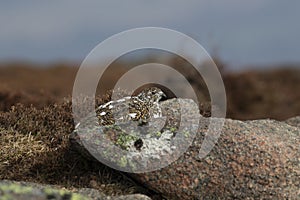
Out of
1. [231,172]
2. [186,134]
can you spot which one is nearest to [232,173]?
[231,172]

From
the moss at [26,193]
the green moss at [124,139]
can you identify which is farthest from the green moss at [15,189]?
the green moss at [124,139]

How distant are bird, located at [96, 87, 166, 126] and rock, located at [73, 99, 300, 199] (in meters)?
0.38

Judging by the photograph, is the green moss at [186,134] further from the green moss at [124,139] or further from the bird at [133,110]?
the green moss at [124,139]

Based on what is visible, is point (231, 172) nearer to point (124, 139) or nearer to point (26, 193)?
point (124, 139)

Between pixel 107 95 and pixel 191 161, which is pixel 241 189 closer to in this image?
pixel 191 161

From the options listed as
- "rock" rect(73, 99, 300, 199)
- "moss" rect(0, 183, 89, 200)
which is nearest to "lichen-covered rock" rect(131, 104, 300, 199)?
"rock" rect(73, 99, 300, 199)

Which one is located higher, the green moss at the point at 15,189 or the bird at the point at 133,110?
the bird at the point at 133,110

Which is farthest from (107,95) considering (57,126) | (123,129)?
(123,129)

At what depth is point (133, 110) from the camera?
286 inches

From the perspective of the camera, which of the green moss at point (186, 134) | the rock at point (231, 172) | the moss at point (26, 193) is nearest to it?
the moss at point (26, 193)

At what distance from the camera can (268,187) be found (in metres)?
6.84

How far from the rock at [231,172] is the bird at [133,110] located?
375 mm

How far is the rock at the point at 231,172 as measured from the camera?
6.73 m

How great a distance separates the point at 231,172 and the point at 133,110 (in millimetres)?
1357
